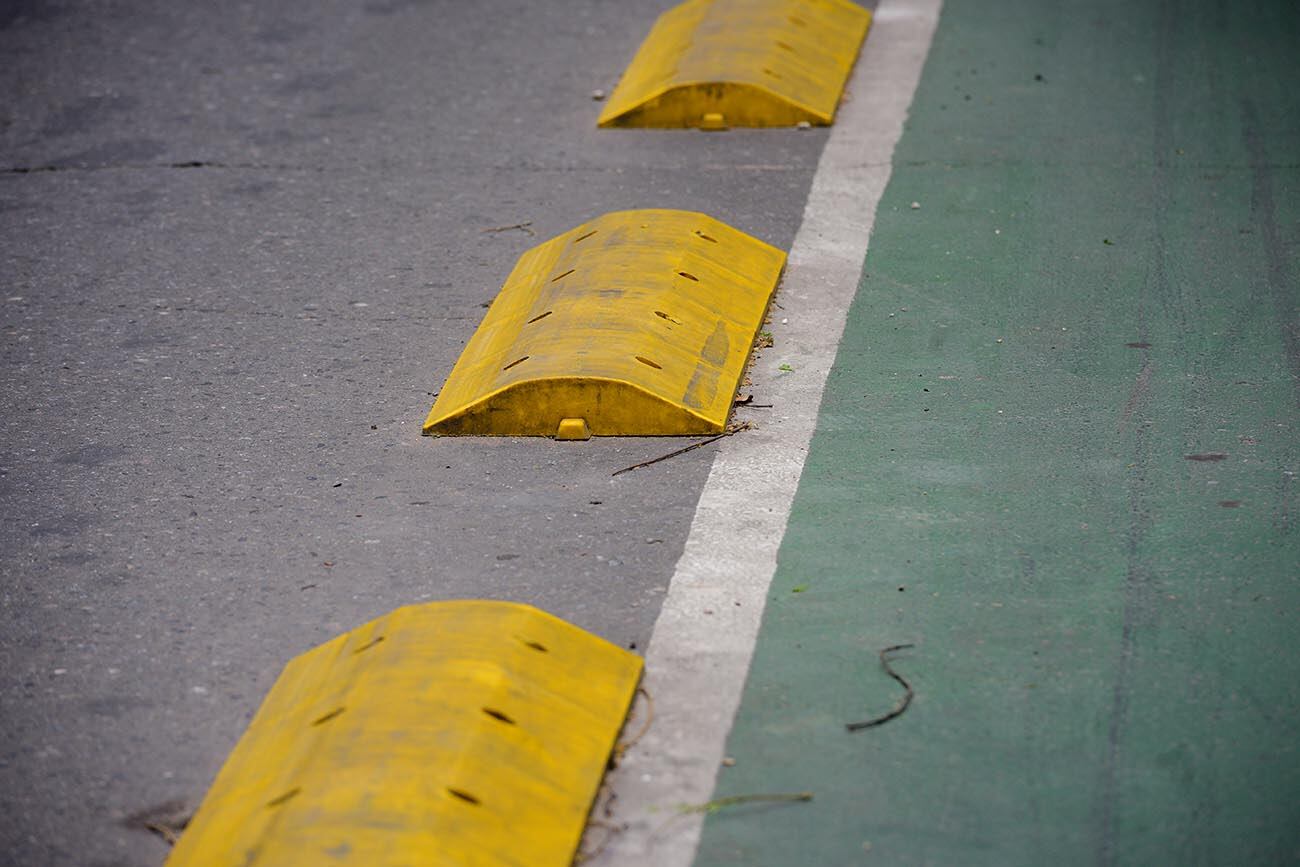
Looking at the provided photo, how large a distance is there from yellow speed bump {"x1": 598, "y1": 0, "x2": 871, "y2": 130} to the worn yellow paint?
1.74 meters

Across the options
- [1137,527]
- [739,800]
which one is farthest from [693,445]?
[739,800]

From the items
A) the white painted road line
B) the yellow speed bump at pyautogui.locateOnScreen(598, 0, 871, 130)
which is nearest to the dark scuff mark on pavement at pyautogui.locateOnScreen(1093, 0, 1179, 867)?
the white painted road line

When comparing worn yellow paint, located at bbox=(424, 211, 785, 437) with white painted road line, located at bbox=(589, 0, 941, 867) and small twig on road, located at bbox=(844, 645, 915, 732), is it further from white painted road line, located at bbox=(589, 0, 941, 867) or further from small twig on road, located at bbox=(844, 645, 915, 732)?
small twig on road, located at bbox=(844, 645, 915, 732)

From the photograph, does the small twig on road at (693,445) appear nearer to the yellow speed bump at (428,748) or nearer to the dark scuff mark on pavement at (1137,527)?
the yellow speed bump at (428,748)

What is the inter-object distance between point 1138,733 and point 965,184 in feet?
13.4

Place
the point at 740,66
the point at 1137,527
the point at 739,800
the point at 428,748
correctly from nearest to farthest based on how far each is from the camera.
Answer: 1. the point at 428,748
2. the point at 739,800
3. the point at 1137,527
4. the point at 740,66

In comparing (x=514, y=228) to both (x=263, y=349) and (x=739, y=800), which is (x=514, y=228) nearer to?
(x=263, y=349)

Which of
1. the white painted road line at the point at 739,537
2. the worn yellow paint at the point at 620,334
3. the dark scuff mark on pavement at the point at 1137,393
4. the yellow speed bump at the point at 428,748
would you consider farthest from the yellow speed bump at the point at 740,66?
the yellow speed bump at the point at 428,748

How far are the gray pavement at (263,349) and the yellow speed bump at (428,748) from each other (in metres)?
0.25

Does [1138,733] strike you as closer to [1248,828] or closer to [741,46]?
[1248,828]

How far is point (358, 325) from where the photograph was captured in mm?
6523

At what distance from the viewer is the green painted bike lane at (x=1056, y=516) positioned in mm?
3770

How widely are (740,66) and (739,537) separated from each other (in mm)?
4282

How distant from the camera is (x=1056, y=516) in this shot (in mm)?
4938
